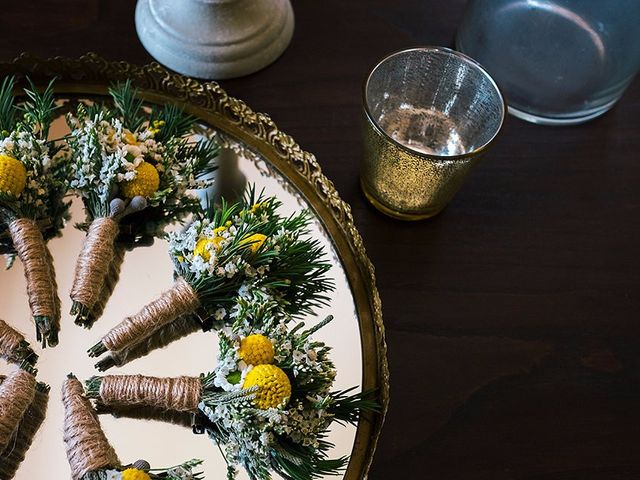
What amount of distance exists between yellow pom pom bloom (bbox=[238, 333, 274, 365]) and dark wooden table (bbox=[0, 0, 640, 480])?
0.14m

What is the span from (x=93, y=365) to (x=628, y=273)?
48cm

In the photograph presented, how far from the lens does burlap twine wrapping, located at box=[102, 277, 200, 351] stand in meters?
0.60

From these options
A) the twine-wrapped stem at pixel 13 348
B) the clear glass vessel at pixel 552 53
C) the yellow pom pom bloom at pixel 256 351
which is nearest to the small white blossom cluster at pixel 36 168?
the twine-wrapped stem at pixel 13 348

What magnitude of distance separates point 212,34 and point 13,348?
337mm

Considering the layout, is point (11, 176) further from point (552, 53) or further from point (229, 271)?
point (552, 53)

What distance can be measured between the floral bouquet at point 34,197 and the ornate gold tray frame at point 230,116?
0.04 meters

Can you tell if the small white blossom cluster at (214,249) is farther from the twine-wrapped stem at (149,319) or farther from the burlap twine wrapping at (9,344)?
the burlap twine wrapping at (9,344)

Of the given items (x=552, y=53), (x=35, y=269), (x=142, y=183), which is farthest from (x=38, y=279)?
(x=552, y=53)

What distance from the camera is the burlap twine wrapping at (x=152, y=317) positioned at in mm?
599

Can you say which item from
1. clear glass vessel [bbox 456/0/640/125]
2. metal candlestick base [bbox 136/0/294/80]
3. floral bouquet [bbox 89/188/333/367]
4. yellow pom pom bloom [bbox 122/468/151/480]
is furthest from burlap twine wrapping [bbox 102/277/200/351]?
clear glass vessel [bbox 456/0/640/125]

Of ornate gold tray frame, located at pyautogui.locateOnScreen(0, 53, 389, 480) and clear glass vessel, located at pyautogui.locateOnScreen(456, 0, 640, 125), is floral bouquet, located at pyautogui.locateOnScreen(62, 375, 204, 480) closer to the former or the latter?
ornate gold tray frame, located at pyautogui.locateOnScreen(0, 53, 389, 480)

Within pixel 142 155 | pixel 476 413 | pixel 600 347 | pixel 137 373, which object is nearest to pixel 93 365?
pixel 137 373

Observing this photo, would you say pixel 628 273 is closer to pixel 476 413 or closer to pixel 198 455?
pixel 476 413

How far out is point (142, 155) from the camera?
64 centimetres
